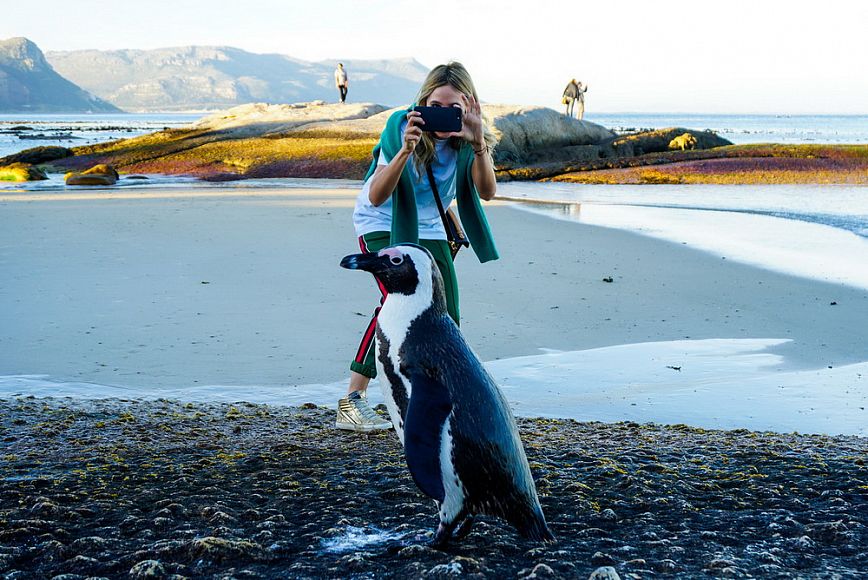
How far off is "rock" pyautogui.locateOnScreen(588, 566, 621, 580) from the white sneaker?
2.01 meters

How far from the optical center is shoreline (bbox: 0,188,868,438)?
5781 mm

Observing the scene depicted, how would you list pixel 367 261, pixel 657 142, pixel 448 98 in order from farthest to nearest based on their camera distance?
pixel 657 142 < pixel 448 98 < pixel 367 261

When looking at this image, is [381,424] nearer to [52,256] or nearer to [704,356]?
[704,356]

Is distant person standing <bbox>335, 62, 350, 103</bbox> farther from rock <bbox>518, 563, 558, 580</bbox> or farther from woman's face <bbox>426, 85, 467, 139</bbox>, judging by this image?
rock <bbox>518, 563, 558, 580</bbox>

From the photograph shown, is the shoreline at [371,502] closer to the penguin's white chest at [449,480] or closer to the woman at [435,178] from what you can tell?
the penguin's white chest at [449,480]

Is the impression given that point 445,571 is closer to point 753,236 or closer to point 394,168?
point 394,168

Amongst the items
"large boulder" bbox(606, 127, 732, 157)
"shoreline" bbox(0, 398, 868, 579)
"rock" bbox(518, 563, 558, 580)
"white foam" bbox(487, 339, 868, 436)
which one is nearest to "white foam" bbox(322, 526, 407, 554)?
"shoreline" bbox(0, 398, 868, 579)

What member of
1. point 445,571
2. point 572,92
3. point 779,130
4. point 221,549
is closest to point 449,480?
point 445,571

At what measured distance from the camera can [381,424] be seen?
4.34m

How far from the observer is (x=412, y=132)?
338cm

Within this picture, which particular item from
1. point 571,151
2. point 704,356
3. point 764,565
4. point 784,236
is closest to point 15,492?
point 764,565

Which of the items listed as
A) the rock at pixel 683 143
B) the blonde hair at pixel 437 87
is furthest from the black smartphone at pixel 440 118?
the rock at pixel 683 143

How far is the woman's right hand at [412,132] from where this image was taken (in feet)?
11.1

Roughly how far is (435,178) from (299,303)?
11.9ft
